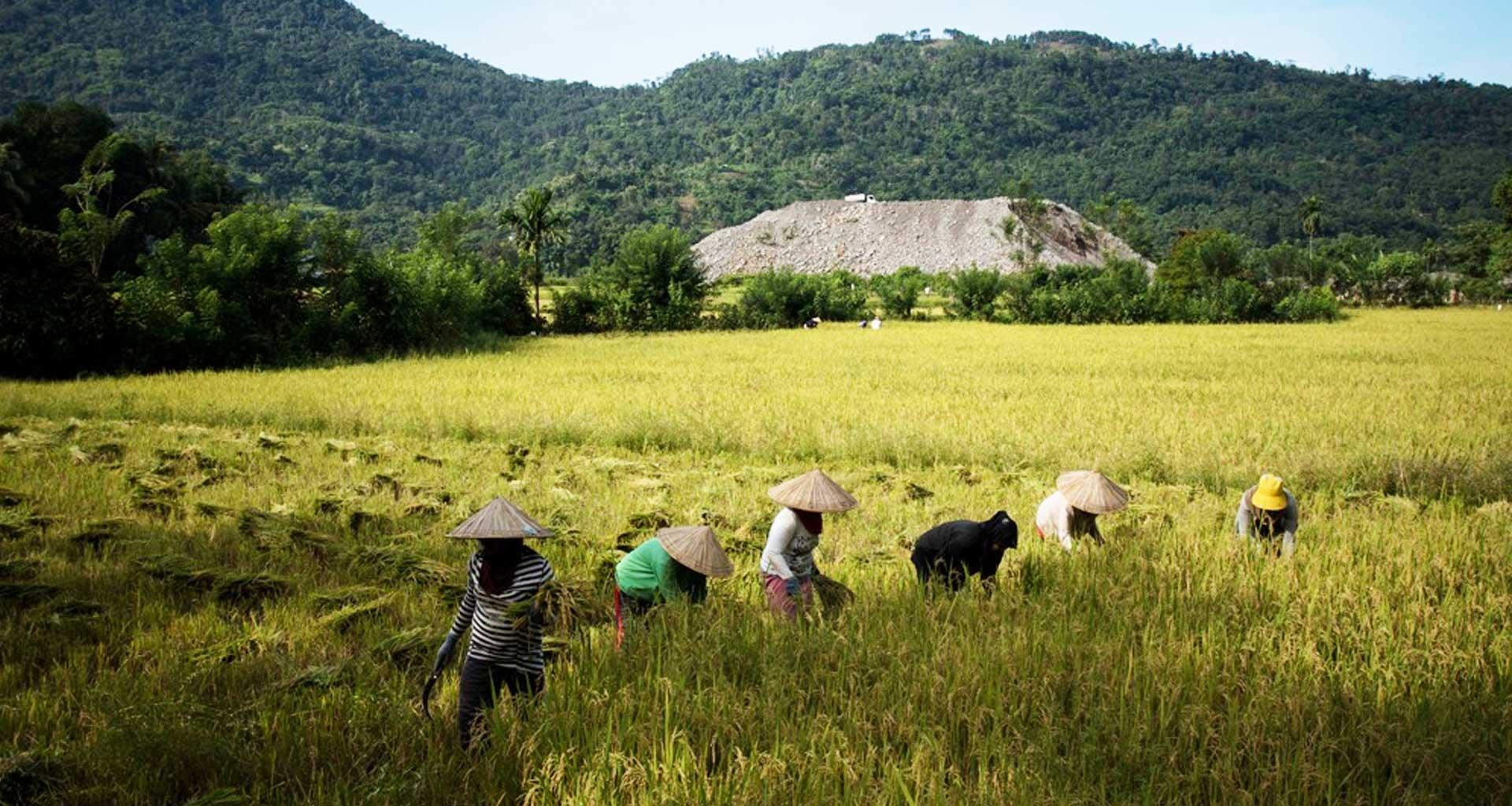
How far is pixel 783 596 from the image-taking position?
501cm

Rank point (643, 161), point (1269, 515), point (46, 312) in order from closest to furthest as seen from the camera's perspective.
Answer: point (1269, 515), point (46, 312), point (643, 161)

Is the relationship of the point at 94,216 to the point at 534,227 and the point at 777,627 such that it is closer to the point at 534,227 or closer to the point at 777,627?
the point at 534,227

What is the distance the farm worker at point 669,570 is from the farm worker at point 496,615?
0.65 metres

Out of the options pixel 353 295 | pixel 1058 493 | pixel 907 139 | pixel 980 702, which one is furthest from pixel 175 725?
pixel 907 139

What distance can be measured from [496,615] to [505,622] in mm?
51

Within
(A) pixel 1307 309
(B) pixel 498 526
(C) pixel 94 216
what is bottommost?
(B) pixel 498 526

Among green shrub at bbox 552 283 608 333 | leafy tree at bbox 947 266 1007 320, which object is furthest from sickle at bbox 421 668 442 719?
leafy tree at bbox 947 266 1007 320

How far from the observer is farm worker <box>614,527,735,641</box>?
454 centimetres

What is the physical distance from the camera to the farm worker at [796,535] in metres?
4.97

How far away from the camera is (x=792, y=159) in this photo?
18038 cm

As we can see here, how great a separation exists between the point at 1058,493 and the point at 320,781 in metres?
5.15

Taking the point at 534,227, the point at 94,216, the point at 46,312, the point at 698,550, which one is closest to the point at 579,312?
the point at 534,227

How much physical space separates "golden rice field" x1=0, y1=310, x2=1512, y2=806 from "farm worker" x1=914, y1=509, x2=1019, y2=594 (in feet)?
0.64

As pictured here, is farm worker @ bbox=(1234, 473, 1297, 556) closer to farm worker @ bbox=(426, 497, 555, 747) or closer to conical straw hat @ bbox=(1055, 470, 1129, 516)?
conical straw hat @ bbox=(1055, 470, 1129, 516)
